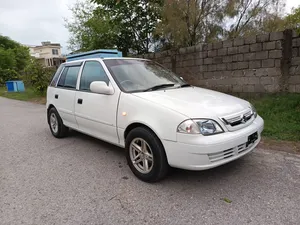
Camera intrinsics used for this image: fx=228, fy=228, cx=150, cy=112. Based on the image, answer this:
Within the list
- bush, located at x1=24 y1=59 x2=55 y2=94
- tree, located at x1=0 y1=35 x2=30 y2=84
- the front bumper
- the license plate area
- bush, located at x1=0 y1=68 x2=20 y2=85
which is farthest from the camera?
tree, located at x1=0 y1=35 x2=30 y2=84

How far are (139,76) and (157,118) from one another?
115cm

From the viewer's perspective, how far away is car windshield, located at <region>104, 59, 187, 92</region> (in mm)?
3402

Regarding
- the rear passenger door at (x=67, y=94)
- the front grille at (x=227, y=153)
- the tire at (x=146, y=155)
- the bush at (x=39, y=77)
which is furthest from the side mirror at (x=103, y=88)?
the bush at (x=39, y=77)

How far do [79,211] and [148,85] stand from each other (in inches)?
76.3

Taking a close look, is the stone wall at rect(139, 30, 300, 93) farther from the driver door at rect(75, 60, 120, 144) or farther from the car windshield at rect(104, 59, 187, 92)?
the driver door at rect(75, 60, 120, 144)

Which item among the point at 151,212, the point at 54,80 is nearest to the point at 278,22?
the point at 54,80

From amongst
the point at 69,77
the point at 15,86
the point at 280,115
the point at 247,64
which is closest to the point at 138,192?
the point at 69,77

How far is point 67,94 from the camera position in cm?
441

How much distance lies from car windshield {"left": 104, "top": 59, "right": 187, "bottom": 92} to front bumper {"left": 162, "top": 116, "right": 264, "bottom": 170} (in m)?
1.11

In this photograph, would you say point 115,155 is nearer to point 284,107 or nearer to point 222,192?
point 222,192

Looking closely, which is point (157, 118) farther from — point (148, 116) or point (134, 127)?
point (134, 127)

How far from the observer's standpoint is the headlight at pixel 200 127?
2504 mm

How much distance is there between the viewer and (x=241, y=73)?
6.87m

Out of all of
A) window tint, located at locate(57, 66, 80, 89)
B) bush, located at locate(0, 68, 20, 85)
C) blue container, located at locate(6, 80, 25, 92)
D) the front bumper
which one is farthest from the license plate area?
bush, located at locate(0, 68, 20, 85)
